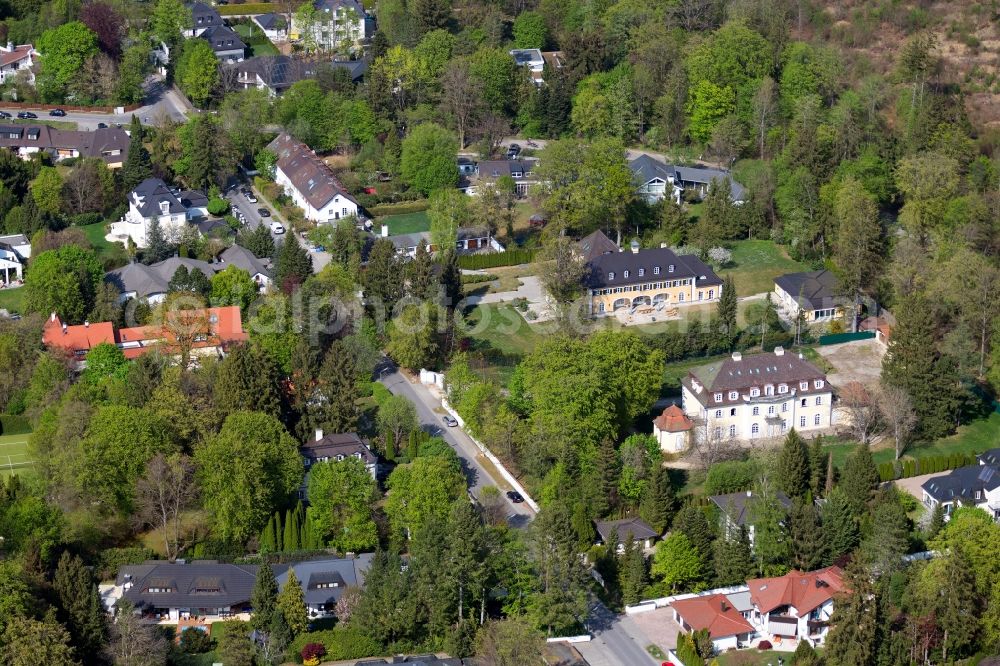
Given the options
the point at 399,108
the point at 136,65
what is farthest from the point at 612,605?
the point at 136,65

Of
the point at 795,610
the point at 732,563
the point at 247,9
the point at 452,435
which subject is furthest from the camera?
the point at 247,9

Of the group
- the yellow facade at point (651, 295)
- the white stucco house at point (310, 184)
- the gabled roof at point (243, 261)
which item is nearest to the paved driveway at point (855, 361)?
the yellow facade at point (651, 295)

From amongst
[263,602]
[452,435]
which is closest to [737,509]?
[452,435]

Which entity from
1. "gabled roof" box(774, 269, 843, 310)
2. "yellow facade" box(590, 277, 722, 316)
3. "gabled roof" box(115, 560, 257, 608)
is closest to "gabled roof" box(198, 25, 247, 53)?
"yellow facade" box(590, 277, 722, 316)

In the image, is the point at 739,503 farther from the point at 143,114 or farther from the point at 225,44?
the point at 225,44

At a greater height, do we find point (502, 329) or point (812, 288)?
point (812, 288)

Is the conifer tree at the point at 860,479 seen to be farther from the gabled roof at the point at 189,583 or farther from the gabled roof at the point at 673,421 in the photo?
the gabled roof at the point at 189,583
